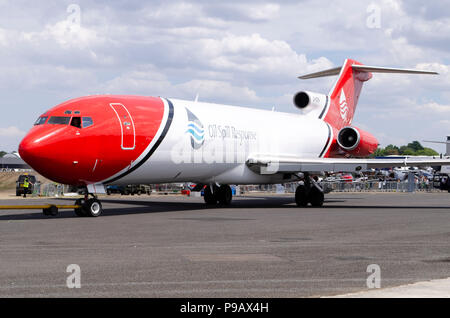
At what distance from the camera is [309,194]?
31.3m

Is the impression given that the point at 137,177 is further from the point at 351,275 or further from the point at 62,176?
the point at 351,275

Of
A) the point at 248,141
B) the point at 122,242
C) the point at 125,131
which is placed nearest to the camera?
the point at 122,242

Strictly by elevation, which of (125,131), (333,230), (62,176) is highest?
(125,131)

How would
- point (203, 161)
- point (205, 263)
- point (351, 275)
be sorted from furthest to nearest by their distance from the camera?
point (203, 161) → point (205, 263) → point (351, 275)

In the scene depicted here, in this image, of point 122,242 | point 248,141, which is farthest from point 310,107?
point 122,242

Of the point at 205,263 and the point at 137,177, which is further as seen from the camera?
the point at 137,177

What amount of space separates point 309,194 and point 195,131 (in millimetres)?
8219

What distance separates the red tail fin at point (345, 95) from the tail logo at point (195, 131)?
41.9ft

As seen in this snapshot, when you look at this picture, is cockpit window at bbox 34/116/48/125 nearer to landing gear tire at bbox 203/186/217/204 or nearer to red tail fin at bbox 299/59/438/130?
landing gear tire at bbox 203/186/217/204

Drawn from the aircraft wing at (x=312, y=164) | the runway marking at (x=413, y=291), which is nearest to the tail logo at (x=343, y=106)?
the aircraft wing at (x=312, y=164)

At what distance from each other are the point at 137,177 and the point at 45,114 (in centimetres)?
406

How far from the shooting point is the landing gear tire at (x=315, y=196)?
31.2m

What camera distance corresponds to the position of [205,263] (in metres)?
10.8

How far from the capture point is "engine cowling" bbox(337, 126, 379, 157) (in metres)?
34.4
